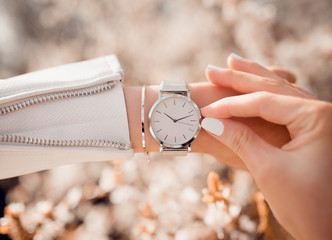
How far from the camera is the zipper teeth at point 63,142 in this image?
913 millimetres

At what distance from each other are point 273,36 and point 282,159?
1.43 m

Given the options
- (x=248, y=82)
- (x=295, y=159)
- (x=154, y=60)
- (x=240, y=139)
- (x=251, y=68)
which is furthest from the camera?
(x=154, y=60)

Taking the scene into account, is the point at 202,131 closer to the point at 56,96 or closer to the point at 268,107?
the point at 268,107

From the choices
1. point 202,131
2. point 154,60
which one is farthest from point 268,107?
point 154,60

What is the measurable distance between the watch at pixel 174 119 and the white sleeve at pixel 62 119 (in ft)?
0.47

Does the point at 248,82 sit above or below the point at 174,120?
above

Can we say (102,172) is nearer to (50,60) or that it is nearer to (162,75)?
(162,75)

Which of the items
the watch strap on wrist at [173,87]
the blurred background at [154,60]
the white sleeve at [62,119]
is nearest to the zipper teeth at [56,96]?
the white sleeve at [62,119]

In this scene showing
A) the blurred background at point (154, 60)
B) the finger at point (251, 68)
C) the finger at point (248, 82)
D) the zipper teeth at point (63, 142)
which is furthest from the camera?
the blurred background at point (154, 60)

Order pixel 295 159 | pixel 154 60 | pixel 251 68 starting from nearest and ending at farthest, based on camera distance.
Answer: pixel 295 159, pixel 251 68, pixel 154 60

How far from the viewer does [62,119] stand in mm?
987

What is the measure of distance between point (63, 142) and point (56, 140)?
3cm

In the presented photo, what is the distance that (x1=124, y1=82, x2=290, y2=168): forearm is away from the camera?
112 cm

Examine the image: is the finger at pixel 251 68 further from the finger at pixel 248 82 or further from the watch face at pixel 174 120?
the watch face at pixel 174 120
